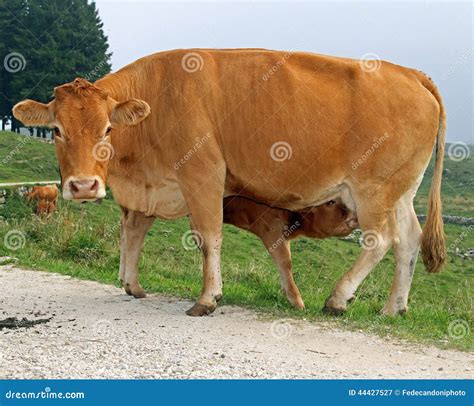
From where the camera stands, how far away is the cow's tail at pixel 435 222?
331 inches

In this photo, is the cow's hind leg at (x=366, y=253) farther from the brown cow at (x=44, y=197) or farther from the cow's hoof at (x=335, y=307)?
the brown cow at (x=44, y=197)

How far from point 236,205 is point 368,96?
2.08m

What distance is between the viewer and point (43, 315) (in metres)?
7.66

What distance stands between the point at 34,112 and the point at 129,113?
998 millimetres

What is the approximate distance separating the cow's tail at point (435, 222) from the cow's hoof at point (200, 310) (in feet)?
8.75

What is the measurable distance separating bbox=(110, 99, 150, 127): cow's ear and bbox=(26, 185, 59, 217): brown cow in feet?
48.4

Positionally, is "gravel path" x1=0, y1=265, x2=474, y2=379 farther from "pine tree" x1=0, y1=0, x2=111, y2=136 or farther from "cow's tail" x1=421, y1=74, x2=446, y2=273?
"pine tree" x1=0, y1=0, x2=111, y2=136

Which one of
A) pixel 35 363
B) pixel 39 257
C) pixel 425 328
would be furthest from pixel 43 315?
pixel 39 257

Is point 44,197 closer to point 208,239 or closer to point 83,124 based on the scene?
point 208,239

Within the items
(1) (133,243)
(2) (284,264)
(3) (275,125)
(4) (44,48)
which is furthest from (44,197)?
(4) (44,48)

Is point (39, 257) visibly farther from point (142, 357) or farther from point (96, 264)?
point (142, 357)

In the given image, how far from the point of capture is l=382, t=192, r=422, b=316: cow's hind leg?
829cm

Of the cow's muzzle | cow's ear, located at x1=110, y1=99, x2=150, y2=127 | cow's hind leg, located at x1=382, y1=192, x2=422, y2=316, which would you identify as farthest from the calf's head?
the cow's muzzle

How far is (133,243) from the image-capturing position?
855 cm
